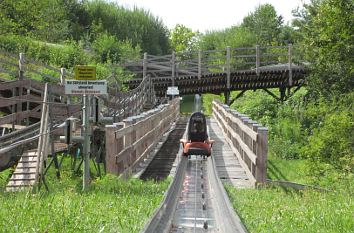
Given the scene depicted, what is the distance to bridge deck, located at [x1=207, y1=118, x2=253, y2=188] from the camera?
36.2 feet

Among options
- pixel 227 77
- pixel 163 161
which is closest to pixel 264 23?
pixel 227 77

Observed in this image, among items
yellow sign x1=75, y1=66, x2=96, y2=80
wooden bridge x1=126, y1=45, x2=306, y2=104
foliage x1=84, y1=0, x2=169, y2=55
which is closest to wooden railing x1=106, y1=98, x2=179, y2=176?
yellow sign x1=75, y1=66, x2=96, y2=80

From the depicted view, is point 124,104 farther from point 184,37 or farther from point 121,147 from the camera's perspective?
point 184,37

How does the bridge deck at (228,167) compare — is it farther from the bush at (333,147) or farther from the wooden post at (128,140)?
the bush at (333,147)

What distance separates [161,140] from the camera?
18.5m

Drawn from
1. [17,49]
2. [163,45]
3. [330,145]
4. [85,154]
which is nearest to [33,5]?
[17,49]

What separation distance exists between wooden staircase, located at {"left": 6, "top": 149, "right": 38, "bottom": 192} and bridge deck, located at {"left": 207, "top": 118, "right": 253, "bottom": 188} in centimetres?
376

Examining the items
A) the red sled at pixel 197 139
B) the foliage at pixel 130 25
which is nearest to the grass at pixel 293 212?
the red sled at pixel 197 139

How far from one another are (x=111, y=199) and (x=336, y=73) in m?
17.0

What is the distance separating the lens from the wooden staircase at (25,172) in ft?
34.2

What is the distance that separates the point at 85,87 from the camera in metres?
8.99

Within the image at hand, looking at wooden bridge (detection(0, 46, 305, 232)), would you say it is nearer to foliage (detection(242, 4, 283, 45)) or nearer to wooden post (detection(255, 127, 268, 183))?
wooden post (detection(255, 127, 268, 183))

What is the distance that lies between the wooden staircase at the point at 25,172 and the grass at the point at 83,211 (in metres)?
1.97

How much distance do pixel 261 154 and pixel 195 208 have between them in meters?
2.33
